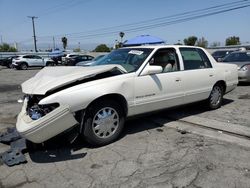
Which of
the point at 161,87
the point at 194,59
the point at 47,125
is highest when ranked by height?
the point at 194,59

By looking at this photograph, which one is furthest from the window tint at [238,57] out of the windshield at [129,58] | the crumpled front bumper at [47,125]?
the crumpled front bumper at [47,125]

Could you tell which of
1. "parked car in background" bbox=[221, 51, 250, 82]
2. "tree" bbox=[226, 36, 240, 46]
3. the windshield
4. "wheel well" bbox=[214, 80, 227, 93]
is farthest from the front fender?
"tree" bbox=[226, 36, 240, 46]

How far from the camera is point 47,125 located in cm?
377

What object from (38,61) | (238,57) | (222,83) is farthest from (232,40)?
(222,83)

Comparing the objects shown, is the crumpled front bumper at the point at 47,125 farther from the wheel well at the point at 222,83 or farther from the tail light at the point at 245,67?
the tail light at the point at 245,67

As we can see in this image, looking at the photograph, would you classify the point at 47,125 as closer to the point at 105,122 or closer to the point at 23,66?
the point at 105,122

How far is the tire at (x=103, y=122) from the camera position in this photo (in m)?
4.22

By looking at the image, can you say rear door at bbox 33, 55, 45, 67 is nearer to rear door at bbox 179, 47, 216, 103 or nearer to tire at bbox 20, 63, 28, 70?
tire at bbox 20, 63, 28, 70

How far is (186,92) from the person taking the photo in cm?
565

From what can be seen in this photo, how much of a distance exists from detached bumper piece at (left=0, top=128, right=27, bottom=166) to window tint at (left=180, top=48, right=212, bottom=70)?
342cm

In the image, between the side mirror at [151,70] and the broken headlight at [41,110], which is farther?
the side mirror at [151,70]

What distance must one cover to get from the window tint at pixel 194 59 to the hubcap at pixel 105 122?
2.05 metres

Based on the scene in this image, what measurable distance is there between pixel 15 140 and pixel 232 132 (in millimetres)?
3766

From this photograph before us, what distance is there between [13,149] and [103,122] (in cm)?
143
